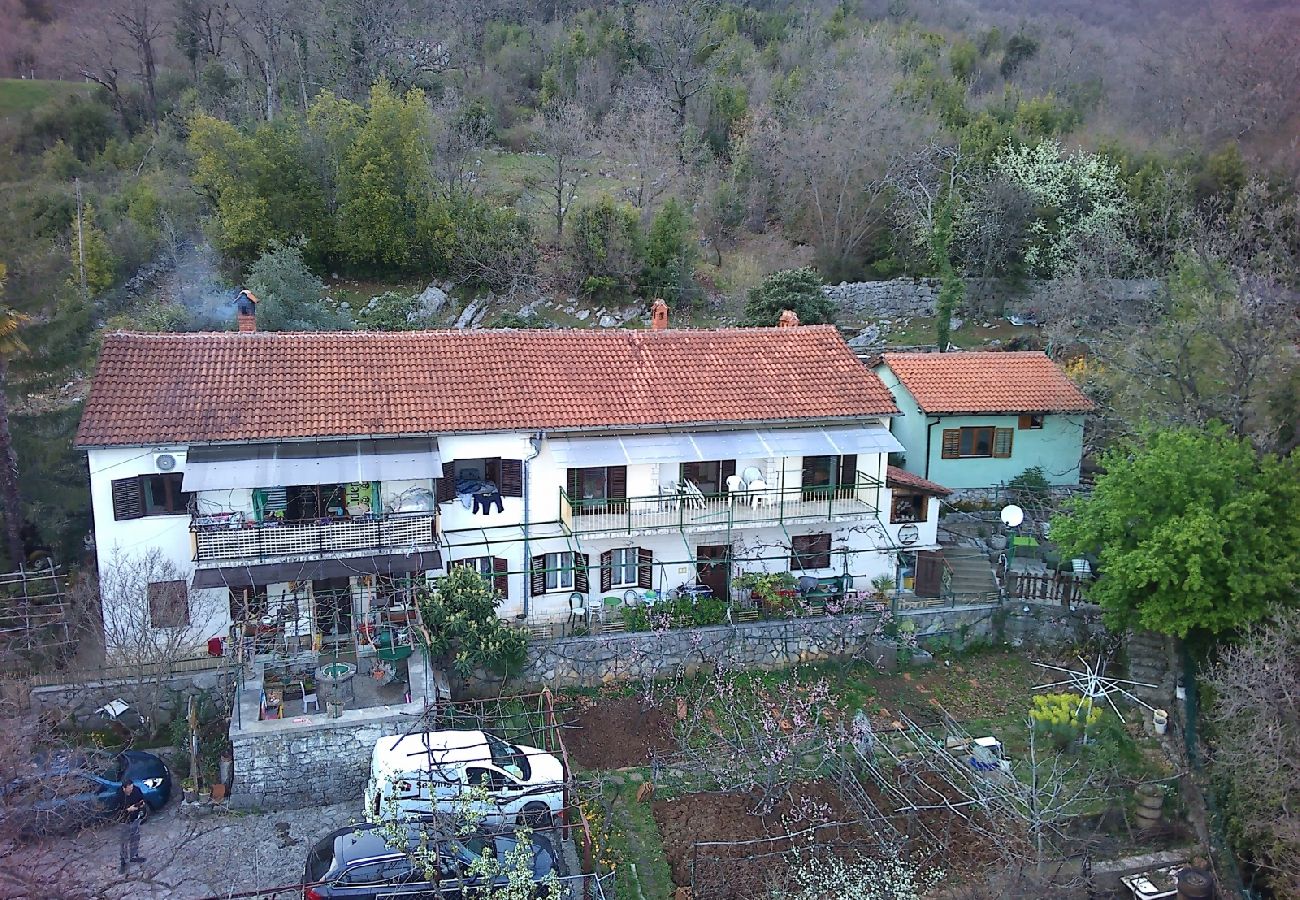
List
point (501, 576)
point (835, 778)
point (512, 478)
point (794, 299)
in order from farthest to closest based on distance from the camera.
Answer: point (794, 299) → point (501, 576) → point (512, 478) → point (835, 778)

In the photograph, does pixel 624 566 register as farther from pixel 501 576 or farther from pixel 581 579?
pixel 501 576

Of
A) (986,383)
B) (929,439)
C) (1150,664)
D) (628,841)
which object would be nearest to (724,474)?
(929,439)

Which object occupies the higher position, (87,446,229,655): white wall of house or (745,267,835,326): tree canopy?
(745,267,835,326): tree canopy

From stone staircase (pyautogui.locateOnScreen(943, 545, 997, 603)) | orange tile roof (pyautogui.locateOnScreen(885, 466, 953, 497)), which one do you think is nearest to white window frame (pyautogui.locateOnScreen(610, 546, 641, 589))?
orange tile roof (pyautogui.locateOnScreen(885, 466, 953, 497))

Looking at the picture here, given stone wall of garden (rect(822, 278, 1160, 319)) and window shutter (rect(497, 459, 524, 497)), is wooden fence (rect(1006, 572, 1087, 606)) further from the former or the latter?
stone wall of garden (rect(822, 278, 1160, 319))

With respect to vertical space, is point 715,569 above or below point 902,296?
below
